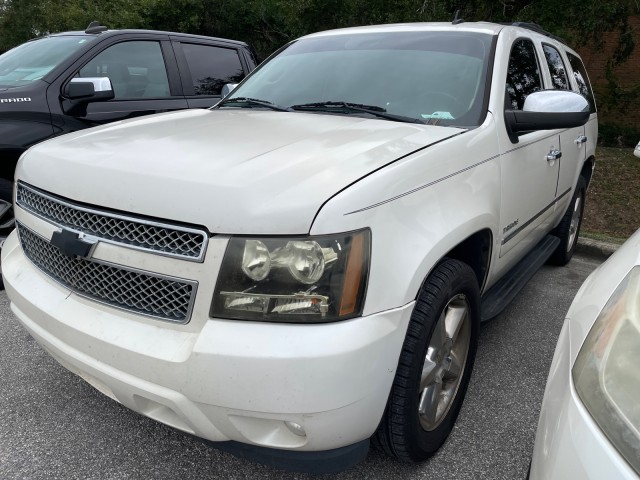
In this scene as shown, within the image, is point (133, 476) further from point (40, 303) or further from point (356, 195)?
point (356, 195)

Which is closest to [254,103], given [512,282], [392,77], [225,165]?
[392,77]

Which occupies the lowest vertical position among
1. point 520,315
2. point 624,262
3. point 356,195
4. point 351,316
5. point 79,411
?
point 520,315

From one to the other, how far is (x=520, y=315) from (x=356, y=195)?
2486 mm

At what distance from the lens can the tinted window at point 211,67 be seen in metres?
4.75

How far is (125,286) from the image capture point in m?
1.67

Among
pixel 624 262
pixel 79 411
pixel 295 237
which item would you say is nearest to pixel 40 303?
pixel 79 411

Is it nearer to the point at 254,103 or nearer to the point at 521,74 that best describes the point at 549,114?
the point at 521,74

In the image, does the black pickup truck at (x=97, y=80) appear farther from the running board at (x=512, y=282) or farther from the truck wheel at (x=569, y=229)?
the truck wheel at (x=569, y=229)

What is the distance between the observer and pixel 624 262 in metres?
1.44

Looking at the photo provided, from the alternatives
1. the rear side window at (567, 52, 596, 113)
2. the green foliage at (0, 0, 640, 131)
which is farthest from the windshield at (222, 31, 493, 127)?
the green foliage at (0, 0, 640, 131)

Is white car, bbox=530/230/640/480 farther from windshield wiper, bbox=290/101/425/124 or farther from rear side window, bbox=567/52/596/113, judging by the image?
rear side window, bbox=567/52/596/113

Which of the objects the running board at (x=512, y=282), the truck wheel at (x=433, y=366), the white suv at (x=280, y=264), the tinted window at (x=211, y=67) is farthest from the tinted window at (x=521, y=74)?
the tinted window at (x=211, y=67)

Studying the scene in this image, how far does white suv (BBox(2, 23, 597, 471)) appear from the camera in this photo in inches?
58.4

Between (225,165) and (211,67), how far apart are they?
3596 mm
